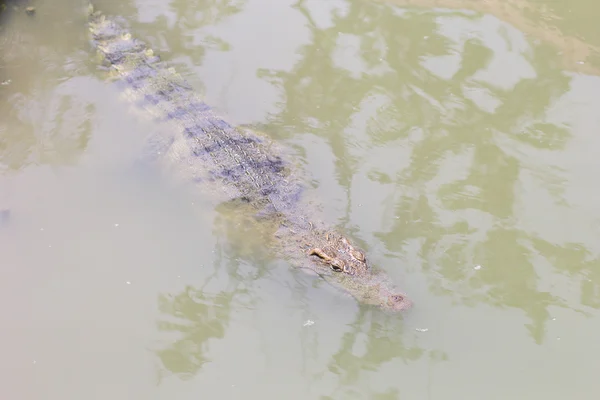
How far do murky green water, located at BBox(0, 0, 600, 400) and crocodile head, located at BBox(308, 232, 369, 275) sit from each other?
223 millimetres

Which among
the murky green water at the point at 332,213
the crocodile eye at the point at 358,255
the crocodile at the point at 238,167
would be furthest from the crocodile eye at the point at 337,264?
the murky green water at the point at 332,213

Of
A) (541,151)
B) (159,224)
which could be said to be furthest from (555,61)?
(159,224)

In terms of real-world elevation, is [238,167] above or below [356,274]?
above

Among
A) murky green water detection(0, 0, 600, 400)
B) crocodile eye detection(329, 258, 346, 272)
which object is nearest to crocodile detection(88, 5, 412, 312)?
crocodile eye detection(329, 258, 346, 272)

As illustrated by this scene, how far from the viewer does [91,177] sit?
211 inches

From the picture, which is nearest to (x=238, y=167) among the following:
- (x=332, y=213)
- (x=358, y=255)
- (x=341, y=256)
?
(x=332, y=213)

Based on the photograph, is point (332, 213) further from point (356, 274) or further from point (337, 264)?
point (356, 274)

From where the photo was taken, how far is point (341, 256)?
4.46 metres

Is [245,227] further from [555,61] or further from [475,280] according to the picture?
[555,61]

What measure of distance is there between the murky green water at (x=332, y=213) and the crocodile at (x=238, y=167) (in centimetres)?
19

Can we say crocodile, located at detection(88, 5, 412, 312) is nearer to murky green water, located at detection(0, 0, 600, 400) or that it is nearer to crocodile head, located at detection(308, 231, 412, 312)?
crocodile head, located at detection(308, 231, 412, 312)

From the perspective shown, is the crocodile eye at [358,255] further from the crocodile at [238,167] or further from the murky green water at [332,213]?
the murky green water at [332,213]

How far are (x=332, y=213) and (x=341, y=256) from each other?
617 mm

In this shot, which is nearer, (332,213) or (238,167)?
(332,213)
